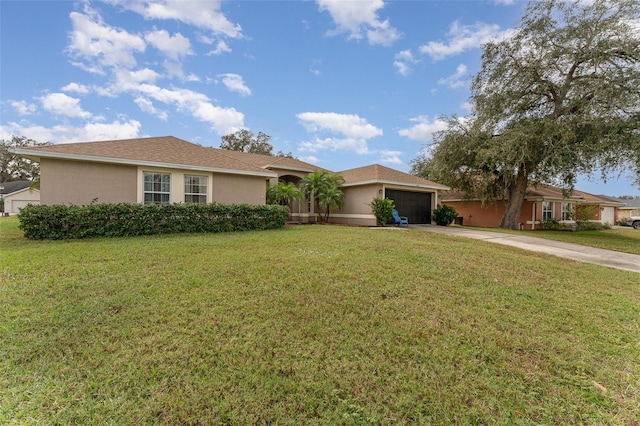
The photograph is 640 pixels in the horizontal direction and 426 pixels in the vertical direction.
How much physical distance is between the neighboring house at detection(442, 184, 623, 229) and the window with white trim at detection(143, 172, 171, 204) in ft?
66.7

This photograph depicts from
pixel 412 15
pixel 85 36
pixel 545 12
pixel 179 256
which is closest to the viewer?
pixel 179 256

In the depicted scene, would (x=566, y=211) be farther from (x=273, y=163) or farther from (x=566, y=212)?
(x=273, y=163)

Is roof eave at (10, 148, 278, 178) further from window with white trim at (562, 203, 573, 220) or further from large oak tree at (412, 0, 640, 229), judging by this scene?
window with white trim at (562, 203, 573, 220)


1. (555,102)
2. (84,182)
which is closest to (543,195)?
(555,102)

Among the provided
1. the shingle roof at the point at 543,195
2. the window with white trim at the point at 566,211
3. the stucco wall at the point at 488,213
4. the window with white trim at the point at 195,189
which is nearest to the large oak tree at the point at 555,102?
the shingle roof at the point at 543,195

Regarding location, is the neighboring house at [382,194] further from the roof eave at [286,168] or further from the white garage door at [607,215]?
the white garage door at [607,215]

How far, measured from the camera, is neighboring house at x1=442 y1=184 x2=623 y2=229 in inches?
888

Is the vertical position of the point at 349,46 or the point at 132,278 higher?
the point at 349,46

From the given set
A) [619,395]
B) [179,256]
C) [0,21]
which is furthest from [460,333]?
[0,21]

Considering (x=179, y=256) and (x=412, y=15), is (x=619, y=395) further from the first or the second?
(x=412, y=15)

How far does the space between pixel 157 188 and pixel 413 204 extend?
14518 mm

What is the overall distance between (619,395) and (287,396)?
9.91 ft

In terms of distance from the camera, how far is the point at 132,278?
4977 millimetres

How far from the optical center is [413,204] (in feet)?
61.6
